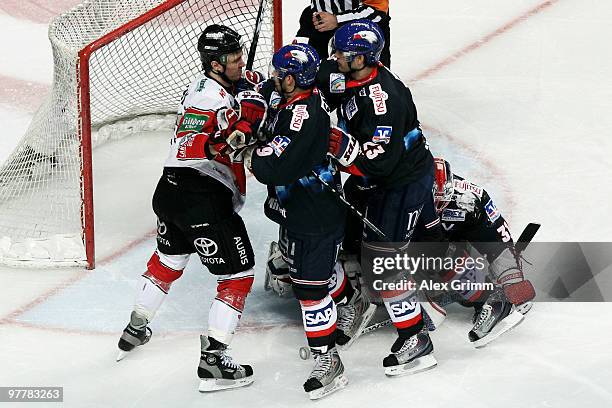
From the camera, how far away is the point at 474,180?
600 cm

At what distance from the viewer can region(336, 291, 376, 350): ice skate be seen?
489cm

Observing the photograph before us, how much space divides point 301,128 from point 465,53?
2.96 meters

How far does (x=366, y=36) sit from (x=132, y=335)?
1.31 m

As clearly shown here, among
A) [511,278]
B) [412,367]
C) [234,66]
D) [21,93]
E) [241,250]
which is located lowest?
[21,93]

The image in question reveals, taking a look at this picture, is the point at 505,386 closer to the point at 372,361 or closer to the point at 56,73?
the point at 372,361

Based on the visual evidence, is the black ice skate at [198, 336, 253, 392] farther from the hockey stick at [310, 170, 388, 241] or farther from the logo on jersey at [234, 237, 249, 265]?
the hockey stick at [310, 170, 388, 241]

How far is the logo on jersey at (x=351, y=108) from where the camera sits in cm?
456

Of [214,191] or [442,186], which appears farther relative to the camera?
[442,186]

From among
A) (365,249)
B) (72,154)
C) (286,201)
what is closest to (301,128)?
(286,201)

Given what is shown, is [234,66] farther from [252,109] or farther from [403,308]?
[403,308]

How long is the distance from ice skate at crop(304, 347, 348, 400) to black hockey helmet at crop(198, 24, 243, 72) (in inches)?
40.4

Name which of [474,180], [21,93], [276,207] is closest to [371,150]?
[276,207]

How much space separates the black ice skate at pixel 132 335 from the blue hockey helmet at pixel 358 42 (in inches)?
45.7

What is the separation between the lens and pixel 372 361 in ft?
15.8
